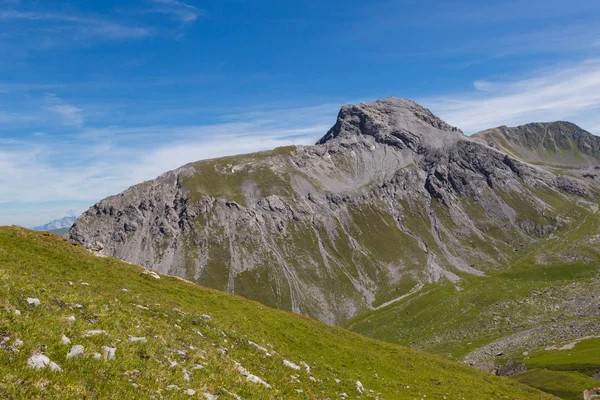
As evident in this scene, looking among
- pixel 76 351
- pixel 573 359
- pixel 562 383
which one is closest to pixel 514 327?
pixel 573 359

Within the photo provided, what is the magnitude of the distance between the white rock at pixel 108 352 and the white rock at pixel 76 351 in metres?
0.80

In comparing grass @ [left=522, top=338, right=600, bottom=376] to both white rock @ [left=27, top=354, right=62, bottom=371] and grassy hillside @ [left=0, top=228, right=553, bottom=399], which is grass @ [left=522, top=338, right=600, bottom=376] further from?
white rock @ [left=27, top=354, right=62, bottom=371]

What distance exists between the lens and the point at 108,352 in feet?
43.7

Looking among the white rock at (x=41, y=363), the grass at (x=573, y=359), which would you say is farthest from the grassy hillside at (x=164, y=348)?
the grass at (x=573, y=359)

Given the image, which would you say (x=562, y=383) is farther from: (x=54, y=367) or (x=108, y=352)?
(x=54, y=367)

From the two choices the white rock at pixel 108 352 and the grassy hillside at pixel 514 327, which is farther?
the grassy hillside at pixel 514 327

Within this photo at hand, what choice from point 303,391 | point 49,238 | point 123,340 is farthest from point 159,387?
point 49,238

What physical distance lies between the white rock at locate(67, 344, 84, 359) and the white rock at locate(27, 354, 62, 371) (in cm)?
100

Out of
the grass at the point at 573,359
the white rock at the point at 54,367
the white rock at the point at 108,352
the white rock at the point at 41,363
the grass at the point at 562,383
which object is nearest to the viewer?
the white rock at the point at 41,363

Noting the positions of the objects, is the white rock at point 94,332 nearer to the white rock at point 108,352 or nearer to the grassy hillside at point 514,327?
the white rock at point 108,352

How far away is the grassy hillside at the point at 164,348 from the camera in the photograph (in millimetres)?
11789

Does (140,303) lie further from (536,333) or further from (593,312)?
(593,312)

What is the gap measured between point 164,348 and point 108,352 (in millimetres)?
3441

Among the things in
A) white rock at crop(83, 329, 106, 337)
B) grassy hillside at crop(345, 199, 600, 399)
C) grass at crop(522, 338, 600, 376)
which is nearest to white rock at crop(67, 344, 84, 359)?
white rock at crop(83, 329, 106, 337)
